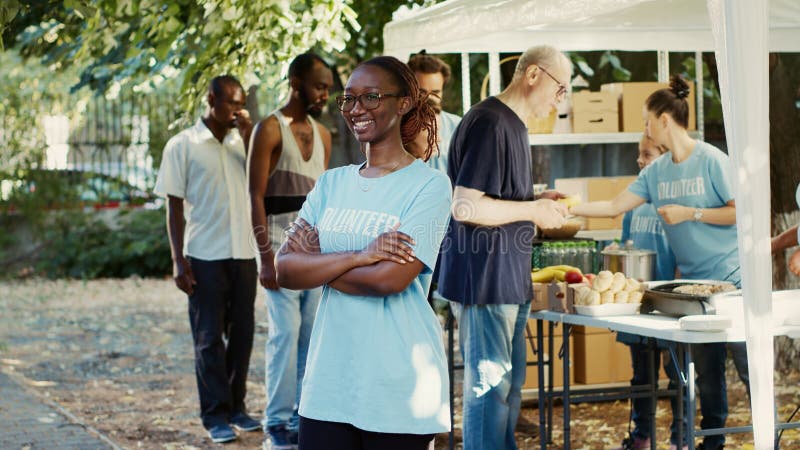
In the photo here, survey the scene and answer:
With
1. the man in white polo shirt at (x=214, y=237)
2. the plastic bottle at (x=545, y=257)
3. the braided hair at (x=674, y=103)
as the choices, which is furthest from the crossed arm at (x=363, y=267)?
the man in white polo shirt at (x=214, y=237)

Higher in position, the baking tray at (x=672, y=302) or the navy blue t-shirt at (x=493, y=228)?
the navy blue t-shirt at (x=493, y=228)

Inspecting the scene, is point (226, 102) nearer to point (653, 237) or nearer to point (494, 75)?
point (494, 75)

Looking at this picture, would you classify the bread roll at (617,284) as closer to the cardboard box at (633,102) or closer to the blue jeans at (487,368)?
the blue jeans at (487,368)

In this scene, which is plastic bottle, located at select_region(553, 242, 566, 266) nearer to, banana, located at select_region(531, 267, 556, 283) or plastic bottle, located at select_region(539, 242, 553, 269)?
plastic bottle, located at select_region(539, 242, 553, 269)

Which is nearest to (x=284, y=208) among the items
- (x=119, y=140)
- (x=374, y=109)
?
(x=374, y=109)

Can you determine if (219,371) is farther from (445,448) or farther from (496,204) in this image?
(496,204)

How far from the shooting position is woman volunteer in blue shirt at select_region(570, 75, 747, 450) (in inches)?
231

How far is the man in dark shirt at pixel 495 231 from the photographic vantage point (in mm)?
5105

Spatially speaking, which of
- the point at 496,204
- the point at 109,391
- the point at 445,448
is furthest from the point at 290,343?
the point at 109,391

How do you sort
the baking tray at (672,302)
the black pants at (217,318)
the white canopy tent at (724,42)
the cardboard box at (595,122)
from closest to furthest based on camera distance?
the white canopy tent at (724,42) → the baking tray at (672,302) → the black pants at (217,318) → the cardboard box at (595,122)

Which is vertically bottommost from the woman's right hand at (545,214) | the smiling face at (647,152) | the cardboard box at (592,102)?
the woman's right hand at (545,214)

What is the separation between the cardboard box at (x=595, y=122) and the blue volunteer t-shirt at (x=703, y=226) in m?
1.73

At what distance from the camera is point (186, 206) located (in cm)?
710

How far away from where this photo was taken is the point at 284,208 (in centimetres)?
659
